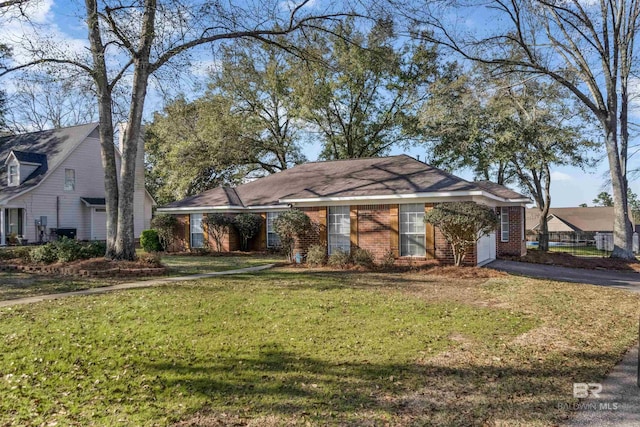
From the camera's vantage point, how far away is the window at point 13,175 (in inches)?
979

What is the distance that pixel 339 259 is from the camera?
46.4 ft

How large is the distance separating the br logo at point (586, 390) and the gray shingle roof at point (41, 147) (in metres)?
26.9

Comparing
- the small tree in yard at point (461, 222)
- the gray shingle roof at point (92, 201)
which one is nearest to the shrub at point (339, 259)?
the small tree in yard at point (461, 222)

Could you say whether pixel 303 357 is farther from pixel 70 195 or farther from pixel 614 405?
pixel 70 195

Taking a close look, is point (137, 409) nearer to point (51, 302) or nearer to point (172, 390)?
point (172, 390)

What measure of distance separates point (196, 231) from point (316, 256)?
9.27 meters

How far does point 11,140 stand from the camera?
96.2 ft

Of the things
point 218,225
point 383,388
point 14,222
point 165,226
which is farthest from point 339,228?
point 14,222

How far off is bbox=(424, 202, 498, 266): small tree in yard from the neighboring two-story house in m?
21.9

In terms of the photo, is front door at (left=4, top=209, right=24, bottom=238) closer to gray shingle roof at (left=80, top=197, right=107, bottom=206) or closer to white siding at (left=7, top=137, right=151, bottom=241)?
white siding at (left=7, top=137, right=151, bottom=241)

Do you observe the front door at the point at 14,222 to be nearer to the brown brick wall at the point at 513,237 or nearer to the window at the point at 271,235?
the window at the point at 271,235

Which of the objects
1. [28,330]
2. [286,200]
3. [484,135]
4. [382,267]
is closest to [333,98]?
[484,135]

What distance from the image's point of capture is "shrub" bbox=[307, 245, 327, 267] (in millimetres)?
14469

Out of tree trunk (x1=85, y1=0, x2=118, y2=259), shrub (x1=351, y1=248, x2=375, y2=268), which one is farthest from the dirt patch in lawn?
tree trunk (x1=85, y1=0, x2=118, y2=259)
